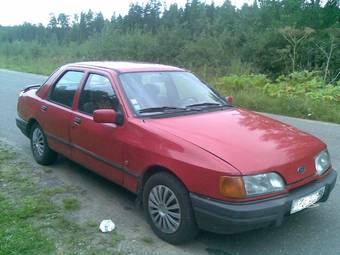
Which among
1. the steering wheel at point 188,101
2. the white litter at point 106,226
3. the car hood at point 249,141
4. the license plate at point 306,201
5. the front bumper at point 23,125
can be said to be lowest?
the white litter at point 106,226

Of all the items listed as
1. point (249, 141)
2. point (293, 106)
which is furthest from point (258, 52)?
point (249, 141)

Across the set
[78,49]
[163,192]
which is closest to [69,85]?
[163,192]

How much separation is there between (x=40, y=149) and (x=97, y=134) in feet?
6.02

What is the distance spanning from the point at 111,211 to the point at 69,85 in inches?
73.9

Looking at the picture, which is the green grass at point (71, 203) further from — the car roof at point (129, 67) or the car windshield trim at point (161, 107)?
the car roof at point (129, 67)

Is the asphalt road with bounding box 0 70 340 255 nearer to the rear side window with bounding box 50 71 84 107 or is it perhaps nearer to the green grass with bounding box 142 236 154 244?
the green grass with bounding box 142 236 154 244

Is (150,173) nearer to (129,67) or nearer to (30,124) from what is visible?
(129,67)

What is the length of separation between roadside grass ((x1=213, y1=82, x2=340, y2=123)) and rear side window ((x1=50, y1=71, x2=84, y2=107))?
22.0 ft

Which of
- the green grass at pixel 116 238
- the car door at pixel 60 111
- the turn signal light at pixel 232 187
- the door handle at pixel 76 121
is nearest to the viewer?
the turn signal light at pixel 232 187

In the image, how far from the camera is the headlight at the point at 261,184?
3379 millimetres

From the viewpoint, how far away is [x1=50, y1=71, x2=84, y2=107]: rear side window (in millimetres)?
5340

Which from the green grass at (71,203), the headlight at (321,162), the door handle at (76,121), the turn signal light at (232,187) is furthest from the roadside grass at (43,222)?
the headlight at (321,162)

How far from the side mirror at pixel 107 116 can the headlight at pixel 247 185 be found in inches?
56.5

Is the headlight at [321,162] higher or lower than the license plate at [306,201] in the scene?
higher
